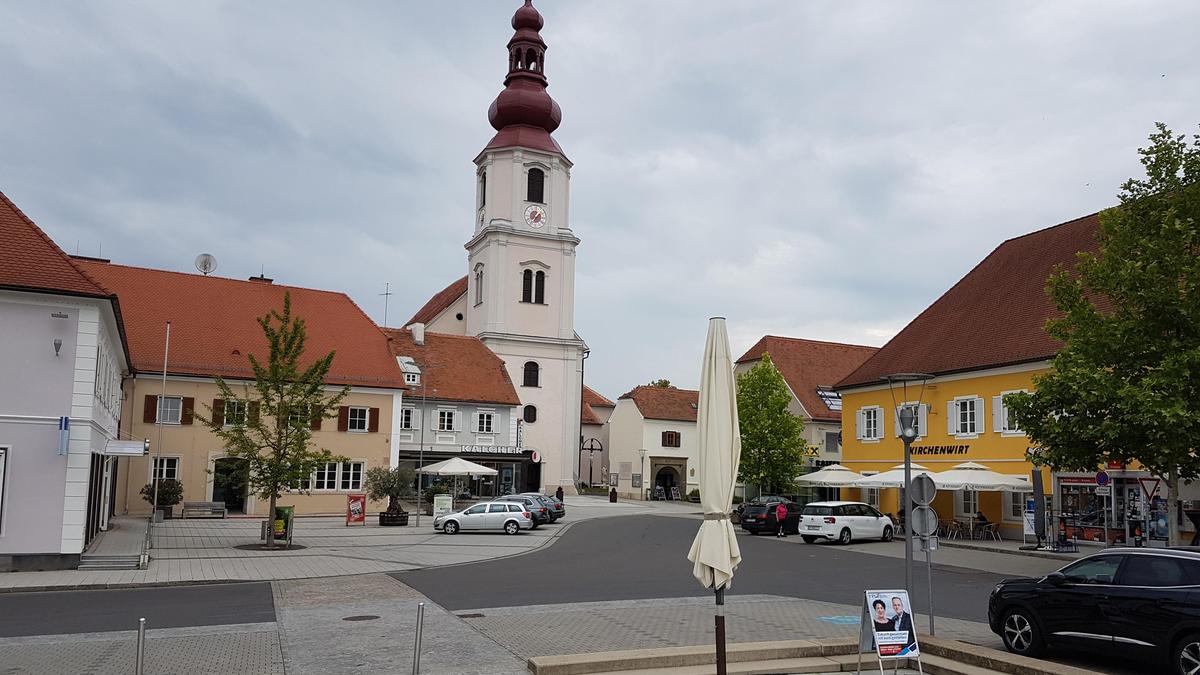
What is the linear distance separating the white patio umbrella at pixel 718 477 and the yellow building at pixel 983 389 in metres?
22.6

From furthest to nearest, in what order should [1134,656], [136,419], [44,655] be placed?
1. [136,419]
2. [44,655]
3. [1134,656]

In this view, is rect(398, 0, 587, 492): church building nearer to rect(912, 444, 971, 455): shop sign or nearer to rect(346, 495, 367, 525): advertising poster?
rect(346, 495, 367, 525): advertising poster

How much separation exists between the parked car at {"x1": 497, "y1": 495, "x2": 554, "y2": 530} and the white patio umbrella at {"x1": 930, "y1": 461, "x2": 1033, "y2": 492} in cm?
1526

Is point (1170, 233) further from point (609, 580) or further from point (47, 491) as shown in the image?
point (47, 491)

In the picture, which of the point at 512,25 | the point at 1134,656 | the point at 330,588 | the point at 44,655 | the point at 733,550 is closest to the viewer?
the point at 733,550

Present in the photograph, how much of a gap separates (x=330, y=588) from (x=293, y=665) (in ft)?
25.6

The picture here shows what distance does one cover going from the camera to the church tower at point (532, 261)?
64.8 meters

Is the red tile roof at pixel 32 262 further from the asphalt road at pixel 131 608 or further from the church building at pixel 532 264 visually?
the church building at pixel 532 264

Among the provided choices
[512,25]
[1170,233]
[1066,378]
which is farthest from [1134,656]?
[512,25]

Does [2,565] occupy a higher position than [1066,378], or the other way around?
[1066,378]

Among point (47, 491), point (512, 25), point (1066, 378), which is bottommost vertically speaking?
point (47, 491)

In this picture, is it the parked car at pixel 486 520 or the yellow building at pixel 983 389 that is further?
the parked car at pixel 486 520

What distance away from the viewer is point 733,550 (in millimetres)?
9289

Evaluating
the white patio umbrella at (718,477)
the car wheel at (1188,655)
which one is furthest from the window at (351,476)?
the car wheel at (1188,655)
